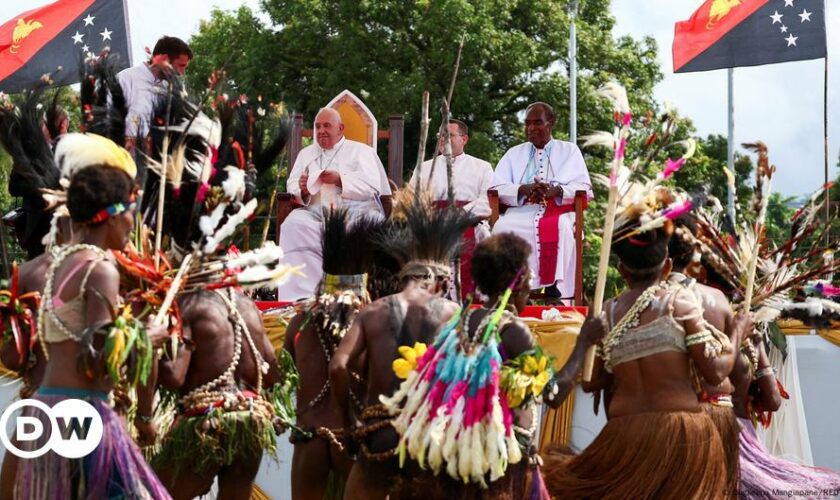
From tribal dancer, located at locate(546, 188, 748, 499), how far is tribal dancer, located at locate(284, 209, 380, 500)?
4.12 ft

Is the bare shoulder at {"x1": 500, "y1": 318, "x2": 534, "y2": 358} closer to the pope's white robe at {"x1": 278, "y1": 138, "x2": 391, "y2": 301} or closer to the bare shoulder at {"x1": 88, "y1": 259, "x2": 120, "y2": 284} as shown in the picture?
the bare shoulder at {"x1": 88, "y1": 259, "x2": 120, "y2": 284}

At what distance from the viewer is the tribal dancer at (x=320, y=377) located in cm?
693

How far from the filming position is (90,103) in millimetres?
7336

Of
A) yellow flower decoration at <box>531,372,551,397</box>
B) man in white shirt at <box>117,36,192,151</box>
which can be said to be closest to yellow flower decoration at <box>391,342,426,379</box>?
yellow flower decoration at <box>531,372,551,397</box>

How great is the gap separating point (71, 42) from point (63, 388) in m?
9.26

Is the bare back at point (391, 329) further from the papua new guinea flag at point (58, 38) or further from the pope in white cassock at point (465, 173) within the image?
the papua new guinea flag at point (58, 38)

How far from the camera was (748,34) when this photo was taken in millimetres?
15805

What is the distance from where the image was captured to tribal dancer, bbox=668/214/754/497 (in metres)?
6.41

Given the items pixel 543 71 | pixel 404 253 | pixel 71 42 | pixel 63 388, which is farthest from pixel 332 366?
pixel 543 71

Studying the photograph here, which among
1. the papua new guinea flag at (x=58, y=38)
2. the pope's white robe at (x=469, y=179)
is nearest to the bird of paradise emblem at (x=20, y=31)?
the papua new guinea flag at (x=58, y=38)

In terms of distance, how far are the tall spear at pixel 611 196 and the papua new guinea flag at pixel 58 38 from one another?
8388 millimetres

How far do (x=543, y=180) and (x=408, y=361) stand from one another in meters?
5.59

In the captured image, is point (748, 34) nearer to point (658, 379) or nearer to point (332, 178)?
point (332, 178)

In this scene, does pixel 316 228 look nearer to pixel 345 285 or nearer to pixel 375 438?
pixel 345 285
